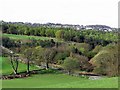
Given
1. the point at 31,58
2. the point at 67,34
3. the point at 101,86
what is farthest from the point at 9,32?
the point at 101,86

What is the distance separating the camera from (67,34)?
89938 mm

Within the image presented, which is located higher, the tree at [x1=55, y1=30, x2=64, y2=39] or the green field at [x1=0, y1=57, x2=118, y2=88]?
the tree at [x1=55, y1=30, x2=64, y2=39]

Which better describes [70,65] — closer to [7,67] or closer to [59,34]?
[7,67]

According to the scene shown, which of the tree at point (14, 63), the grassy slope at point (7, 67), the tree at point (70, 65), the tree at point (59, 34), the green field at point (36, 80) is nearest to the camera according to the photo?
the green field at point (36, 80)

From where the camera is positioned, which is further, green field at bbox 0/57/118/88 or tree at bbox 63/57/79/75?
tree at bbox 63/57/79/75

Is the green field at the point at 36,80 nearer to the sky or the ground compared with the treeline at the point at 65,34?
nearer to the ground

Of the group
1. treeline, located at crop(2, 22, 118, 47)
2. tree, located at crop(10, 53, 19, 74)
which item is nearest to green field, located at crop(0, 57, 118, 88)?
tree, located at crop(10, 53, 19, 74)

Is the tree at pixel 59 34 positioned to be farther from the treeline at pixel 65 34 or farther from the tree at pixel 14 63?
the tree at pixel 14 63

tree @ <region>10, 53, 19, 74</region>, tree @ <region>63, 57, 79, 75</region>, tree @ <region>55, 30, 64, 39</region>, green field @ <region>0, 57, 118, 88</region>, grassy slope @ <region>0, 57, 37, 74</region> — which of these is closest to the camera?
green field @ <region>0, 57, 118, 88</region>

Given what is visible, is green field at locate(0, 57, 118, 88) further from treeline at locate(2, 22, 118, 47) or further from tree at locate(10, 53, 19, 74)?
treeline at locate(2, 22, 118, 47)

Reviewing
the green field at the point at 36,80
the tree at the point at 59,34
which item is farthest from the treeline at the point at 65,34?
the green field at the point at 36,80

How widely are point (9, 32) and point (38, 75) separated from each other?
52059 mm

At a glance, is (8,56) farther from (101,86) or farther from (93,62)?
(101,86)

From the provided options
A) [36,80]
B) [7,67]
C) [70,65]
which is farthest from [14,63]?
[36,80]
